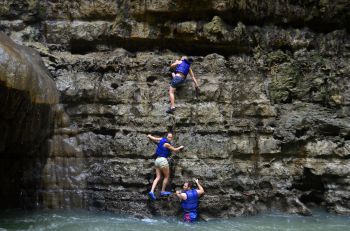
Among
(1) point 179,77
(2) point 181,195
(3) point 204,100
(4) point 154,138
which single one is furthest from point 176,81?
(2) point 181,195

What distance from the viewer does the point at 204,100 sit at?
410 inches

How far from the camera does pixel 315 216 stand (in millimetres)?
9453

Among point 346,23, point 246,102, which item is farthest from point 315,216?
point 346,23

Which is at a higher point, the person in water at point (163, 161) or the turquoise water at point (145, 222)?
the person in water at point (163, 161)

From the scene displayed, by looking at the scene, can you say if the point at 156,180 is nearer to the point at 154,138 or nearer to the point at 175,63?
the point at 154,138

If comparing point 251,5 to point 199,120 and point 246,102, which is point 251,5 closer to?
point 246,102

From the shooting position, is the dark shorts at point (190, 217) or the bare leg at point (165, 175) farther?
the bare leg at point (165, 175)

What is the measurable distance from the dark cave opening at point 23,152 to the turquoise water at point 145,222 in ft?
1.68

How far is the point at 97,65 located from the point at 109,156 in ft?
8.04

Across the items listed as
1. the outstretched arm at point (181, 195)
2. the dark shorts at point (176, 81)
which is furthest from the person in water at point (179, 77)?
the outstretched arm at point (181, 195)

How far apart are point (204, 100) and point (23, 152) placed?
4472 mm

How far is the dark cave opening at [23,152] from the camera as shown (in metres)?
9.23

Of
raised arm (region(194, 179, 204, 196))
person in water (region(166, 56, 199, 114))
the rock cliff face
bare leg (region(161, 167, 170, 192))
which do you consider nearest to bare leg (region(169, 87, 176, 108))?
person in water (region(166, 56, 199, 114))

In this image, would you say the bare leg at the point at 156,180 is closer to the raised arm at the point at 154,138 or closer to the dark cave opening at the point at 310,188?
the raised arm at the point at 154,138
